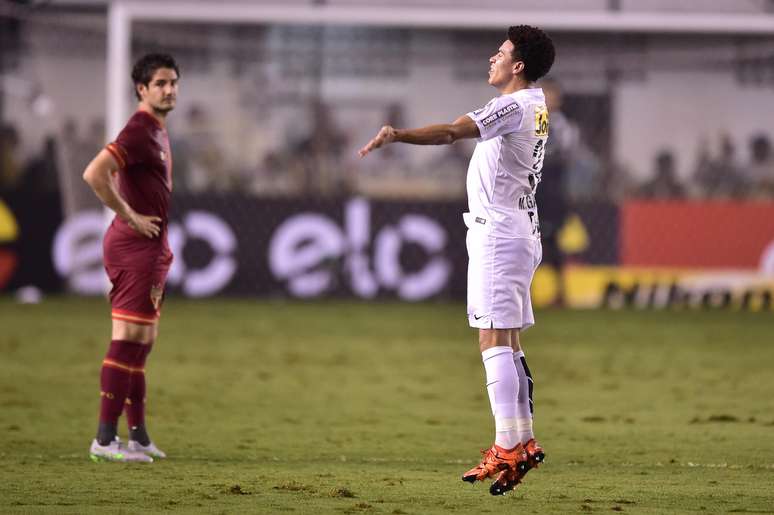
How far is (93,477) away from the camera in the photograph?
6172mm

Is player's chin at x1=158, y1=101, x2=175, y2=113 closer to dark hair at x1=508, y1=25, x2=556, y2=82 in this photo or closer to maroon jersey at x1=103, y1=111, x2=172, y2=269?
maroon jersey at x1=103, y1=111, x2=172, y2=269

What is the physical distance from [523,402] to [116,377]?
193 cm

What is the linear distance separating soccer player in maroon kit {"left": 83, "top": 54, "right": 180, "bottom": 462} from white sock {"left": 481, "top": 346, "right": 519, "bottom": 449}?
172 cm

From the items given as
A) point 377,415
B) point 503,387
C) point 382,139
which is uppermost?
point 382,139

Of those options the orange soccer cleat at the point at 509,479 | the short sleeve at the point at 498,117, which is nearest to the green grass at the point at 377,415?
the orange soccer cleat at the point at 509,479

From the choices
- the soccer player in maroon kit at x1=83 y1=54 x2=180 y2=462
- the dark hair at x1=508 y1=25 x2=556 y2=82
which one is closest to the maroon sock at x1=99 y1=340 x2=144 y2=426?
the soccer player in maroon kit at x1=83 y1=54 x2=180 y2=462

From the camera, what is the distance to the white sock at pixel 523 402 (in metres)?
6.11

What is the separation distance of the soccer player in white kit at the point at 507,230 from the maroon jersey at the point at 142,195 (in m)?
1.60

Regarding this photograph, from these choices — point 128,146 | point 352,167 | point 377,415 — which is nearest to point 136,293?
point 128,146

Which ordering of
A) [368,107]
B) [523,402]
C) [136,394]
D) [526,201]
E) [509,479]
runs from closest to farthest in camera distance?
[509,479], [526,201], [523,402], [136,394], [368,107]

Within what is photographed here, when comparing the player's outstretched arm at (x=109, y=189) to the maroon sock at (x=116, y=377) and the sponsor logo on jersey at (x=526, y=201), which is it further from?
the sponsor logo on jersey at (x=526, y=201)

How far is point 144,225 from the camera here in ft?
21.9

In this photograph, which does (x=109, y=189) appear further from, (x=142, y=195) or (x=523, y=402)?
(x=523, y=402)

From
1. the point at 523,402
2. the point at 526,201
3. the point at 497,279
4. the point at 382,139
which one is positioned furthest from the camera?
the point at 523,402
